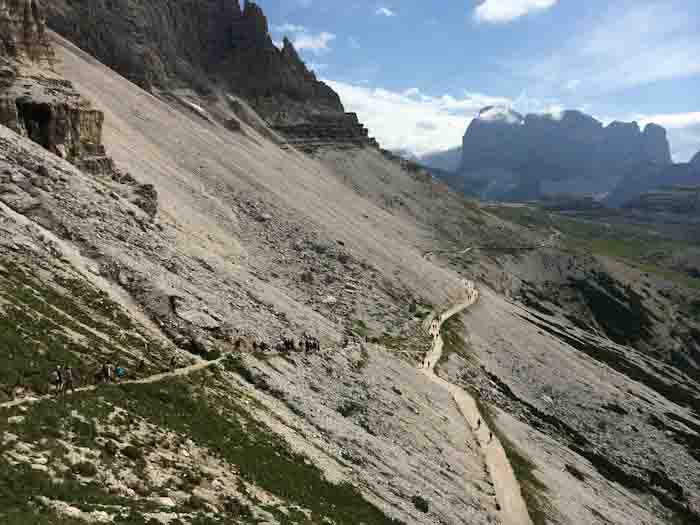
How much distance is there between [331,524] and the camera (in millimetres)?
26641

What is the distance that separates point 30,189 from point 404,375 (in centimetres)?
3926

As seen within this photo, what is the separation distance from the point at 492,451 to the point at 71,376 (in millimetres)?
41299

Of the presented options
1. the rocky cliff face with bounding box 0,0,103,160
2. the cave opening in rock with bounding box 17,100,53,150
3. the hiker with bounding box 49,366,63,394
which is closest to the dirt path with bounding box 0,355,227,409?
the hiker with bounding box 49,366,63,394

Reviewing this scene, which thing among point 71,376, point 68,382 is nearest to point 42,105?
point 71,376

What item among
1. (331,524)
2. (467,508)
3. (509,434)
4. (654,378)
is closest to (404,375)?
(509,434)

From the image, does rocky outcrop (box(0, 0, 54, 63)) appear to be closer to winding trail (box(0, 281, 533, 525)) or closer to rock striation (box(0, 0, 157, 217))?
rock striation (box(0, 0, 157, 217))

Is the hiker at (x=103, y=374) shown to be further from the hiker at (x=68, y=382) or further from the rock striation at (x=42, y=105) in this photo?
the rock striation at (x=42, y=105)

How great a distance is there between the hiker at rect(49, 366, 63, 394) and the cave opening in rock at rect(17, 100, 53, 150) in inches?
1489

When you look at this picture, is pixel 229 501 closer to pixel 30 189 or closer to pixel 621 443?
pixel 30 189

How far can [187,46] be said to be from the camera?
595 ft

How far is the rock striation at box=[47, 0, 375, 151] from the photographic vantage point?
14112 cm

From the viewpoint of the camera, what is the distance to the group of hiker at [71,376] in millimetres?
23953

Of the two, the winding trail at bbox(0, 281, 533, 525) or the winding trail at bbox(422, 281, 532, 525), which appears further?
the winding trail at bbox(422, 281, 532, 525)

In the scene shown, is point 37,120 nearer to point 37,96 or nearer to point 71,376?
point 37,96
